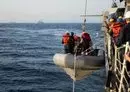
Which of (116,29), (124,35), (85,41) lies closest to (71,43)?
(85,41)

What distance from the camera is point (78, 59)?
1357 cm

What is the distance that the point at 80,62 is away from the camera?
13.6 metres

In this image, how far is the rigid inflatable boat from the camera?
44.6 feet

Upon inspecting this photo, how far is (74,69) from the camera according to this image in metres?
13.9

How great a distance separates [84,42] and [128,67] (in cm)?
509

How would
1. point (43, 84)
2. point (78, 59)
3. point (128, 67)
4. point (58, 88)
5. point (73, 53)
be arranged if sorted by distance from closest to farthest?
point (128, 67) → point (78, 59) → point (73, 53) → point (58, 88) → point (43, 84)

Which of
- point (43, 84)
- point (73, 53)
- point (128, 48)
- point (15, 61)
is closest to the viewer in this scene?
point (128, 48)

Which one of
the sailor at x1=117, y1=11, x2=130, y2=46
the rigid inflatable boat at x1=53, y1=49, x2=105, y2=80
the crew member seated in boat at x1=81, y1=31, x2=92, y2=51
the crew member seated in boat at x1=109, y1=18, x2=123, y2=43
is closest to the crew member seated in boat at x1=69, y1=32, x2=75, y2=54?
the crew member seated in boat at x1=81, y1=31, x2=92, y2=51

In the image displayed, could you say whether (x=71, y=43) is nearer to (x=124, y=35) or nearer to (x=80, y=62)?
(x=80, y=62)

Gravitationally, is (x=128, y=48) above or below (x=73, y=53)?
above

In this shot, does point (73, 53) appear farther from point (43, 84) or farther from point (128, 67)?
point (43, 84)

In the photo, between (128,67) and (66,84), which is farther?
(66,84)

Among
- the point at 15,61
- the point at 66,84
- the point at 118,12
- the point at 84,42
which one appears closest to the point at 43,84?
the point at 66,84

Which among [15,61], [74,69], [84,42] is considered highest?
[84,42]
